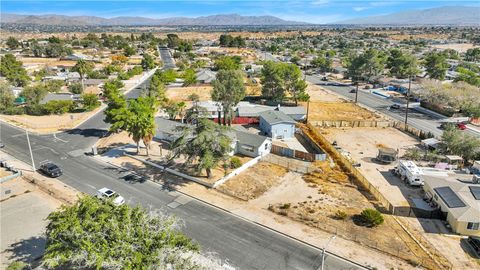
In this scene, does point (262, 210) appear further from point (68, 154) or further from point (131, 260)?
point (68, 154)

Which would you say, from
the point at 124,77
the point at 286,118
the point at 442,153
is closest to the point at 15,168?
the point at 286,118

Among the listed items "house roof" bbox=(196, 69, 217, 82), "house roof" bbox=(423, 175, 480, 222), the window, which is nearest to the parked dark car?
the window

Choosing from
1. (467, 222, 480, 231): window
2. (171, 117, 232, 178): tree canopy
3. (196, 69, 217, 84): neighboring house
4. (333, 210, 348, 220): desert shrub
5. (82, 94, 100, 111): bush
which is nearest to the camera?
(467, 222, 480, 231): window

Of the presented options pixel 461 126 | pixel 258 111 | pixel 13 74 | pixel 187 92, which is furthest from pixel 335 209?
pixel 13 74

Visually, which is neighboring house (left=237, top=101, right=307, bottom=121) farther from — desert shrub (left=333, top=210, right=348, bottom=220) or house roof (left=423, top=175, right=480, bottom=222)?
desert shrub (left=333, top=210, right=348, bottom=220)

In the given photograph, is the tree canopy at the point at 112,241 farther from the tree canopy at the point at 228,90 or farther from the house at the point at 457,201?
the tree canopy at the point at 228,90

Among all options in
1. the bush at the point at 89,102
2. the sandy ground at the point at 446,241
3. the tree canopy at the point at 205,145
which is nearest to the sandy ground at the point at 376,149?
the sandy ground at the point at 446,241

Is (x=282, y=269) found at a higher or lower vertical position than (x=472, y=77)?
lower
